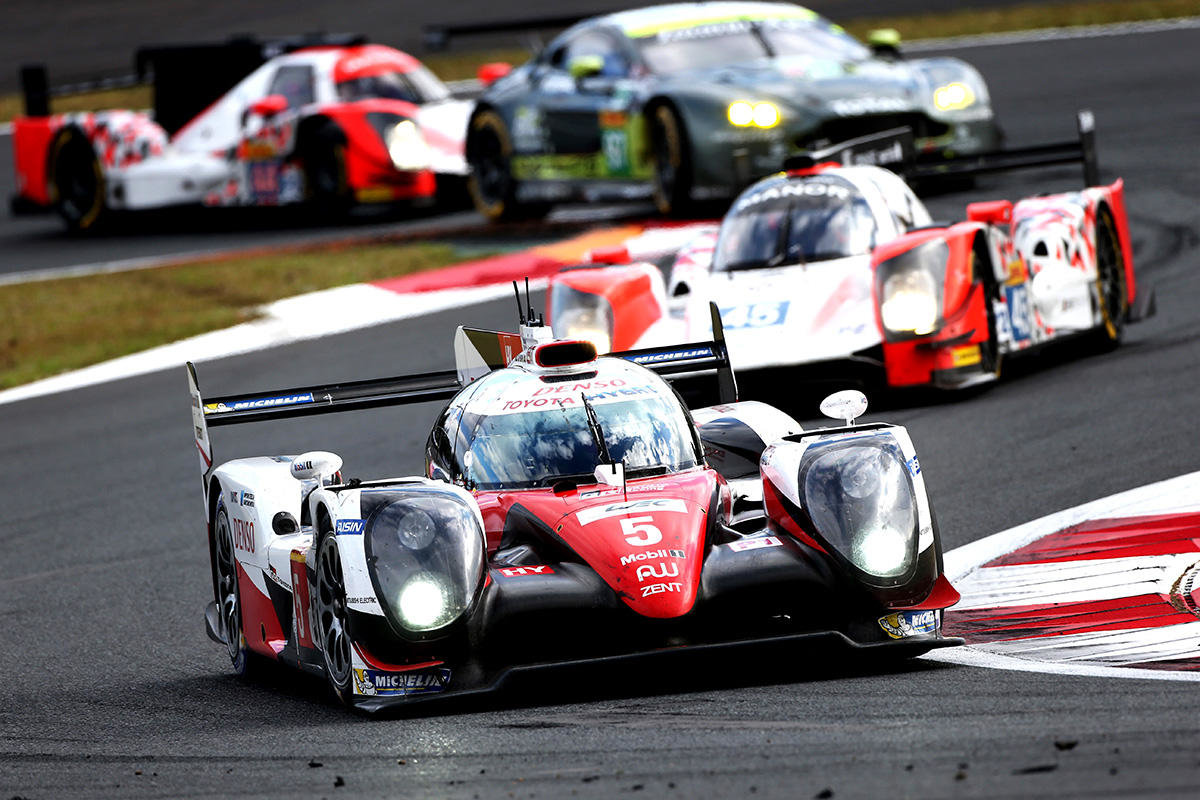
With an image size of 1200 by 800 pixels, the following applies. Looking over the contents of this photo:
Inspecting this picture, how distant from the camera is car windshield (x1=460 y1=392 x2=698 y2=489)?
7.38m

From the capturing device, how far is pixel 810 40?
1755cm

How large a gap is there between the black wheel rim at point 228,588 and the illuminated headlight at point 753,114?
28.5 feet

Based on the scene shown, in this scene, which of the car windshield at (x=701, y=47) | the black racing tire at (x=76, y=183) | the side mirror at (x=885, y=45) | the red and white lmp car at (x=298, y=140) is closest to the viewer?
the car windshield at (x=701, y=47)

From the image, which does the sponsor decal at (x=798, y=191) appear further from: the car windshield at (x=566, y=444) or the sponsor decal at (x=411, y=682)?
the sponsor decal at (x=411, y=682)

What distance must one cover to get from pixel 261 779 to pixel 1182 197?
521 inches

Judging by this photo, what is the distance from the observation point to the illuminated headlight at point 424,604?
6.53m

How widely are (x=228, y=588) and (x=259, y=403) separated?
2.38ft

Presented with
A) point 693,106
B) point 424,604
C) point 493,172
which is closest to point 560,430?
point 424,604

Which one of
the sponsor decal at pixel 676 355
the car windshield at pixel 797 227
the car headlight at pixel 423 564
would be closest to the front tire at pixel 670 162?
the car windshield at pixel 797 227

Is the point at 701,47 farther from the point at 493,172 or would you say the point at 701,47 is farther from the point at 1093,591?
the point at 1093,591

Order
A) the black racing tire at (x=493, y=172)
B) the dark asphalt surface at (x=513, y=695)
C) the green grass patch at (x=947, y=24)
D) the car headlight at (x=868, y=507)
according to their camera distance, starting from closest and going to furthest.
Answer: the dark asphalt surface at (x=513, y=695), the car headlight at (x=868, y=507), the black racing tire at (x=493, y=172), the green grass patch at (x=947, y=24)

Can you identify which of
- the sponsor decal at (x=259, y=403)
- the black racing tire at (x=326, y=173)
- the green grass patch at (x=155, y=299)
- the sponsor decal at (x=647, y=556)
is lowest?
the green grass patch at (x=155, y=299)

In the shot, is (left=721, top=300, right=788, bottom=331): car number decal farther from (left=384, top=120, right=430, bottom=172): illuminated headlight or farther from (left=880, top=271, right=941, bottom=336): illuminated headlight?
(left=384, top=120, right=430, bottom=172): illuminated headlight

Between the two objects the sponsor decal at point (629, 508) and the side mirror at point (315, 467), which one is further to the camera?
the side mirror at point (315, 467)
